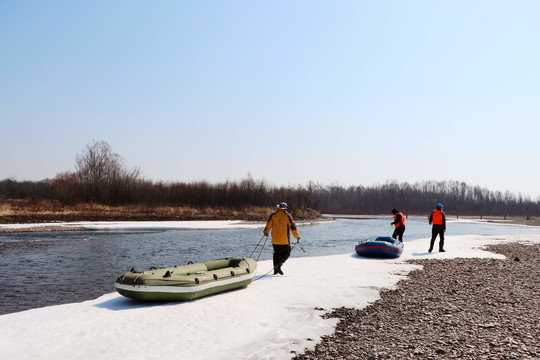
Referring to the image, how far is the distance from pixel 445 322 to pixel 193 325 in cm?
416

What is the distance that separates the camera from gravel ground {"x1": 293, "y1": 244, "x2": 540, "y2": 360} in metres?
5.56

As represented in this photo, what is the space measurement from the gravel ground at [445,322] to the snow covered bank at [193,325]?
1.57 ft

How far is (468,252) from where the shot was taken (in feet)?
57.1

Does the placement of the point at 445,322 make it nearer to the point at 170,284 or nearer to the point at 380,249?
the point at 170,284

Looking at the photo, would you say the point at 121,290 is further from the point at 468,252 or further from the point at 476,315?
the point at 468,252

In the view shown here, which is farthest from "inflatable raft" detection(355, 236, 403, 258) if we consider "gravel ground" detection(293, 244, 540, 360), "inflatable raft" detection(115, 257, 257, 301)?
"inflatable raft" detection(115, 257, 257, 301)

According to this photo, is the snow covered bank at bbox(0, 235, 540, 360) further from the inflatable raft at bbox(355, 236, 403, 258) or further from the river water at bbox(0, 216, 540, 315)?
the inflatable raft at bbox(355, 236, 403, 258)

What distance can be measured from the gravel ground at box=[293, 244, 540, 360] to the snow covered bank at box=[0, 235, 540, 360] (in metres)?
0.48

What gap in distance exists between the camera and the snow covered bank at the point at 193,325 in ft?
18.7

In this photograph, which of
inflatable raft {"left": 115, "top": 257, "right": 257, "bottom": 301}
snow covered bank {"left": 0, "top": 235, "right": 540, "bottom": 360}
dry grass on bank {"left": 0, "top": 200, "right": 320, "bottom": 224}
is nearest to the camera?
snow covered bank {"left": 0, "top": 235, "right": 540, "bottom": 360}

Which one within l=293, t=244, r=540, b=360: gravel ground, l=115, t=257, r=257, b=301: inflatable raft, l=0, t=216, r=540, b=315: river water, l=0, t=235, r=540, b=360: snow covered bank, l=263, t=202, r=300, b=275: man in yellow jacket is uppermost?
l=263, t=202, r=300, b=275: man in yellow jacket

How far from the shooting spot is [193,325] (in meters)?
6.85

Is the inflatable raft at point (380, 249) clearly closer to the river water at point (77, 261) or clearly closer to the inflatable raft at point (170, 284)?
the river water at point (77, 261)

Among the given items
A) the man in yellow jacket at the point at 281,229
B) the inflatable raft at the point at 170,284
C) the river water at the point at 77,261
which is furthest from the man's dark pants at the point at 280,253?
the river water at the point at 77,261
